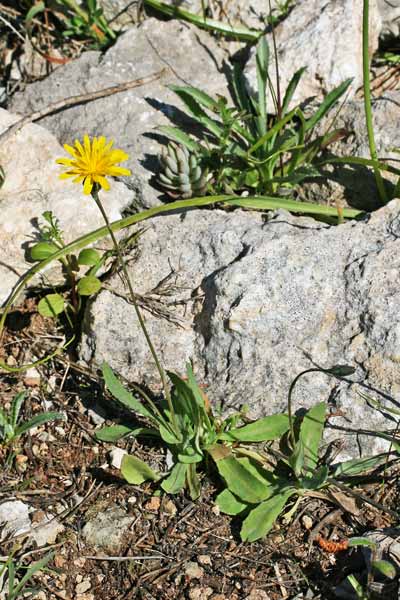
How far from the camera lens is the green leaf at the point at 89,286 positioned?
3.34 metres

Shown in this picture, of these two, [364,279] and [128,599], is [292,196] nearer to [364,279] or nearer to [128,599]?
[364,279]

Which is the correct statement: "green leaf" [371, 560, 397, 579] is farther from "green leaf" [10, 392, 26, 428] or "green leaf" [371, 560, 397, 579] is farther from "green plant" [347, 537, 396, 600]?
"green leaf" [10, 392, 26, 428]

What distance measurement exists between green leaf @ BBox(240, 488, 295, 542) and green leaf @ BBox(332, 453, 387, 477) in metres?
0.22

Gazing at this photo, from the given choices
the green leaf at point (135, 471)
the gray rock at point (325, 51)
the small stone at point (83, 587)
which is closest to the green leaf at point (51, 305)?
the green leaf at point (135, 471)

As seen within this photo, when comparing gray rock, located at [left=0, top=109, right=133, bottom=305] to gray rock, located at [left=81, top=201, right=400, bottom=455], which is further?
gray rock, located at [left=0, top=109, right=133, bottom=305]

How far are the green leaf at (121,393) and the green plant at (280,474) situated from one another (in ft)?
1.17

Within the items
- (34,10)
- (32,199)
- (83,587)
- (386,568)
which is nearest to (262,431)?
(386,568)

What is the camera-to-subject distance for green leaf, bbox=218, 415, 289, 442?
2.91 metres

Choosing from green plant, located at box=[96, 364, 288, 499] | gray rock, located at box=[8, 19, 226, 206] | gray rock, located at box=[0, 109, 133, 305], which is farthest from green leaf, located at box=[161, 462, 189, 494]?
gray rock, located at box=[8, 19, 226, 206]

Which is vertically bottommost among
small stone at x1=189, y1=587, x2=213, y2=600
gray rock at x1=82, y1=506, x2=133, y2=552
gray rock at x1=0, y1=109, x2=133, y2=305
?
small stone at x1=189, y1=587, x2=213, y2=600

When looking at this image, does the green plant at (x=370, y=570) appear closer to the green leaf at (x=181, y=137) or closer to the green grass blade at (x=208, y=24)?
the green leaf at (x=181, y=137)

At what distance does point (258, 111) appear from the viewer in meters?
3.88

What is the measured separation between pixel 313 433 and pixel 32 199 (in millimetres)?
1850

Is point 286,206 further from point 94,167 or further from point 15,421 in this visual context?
point 15,421
